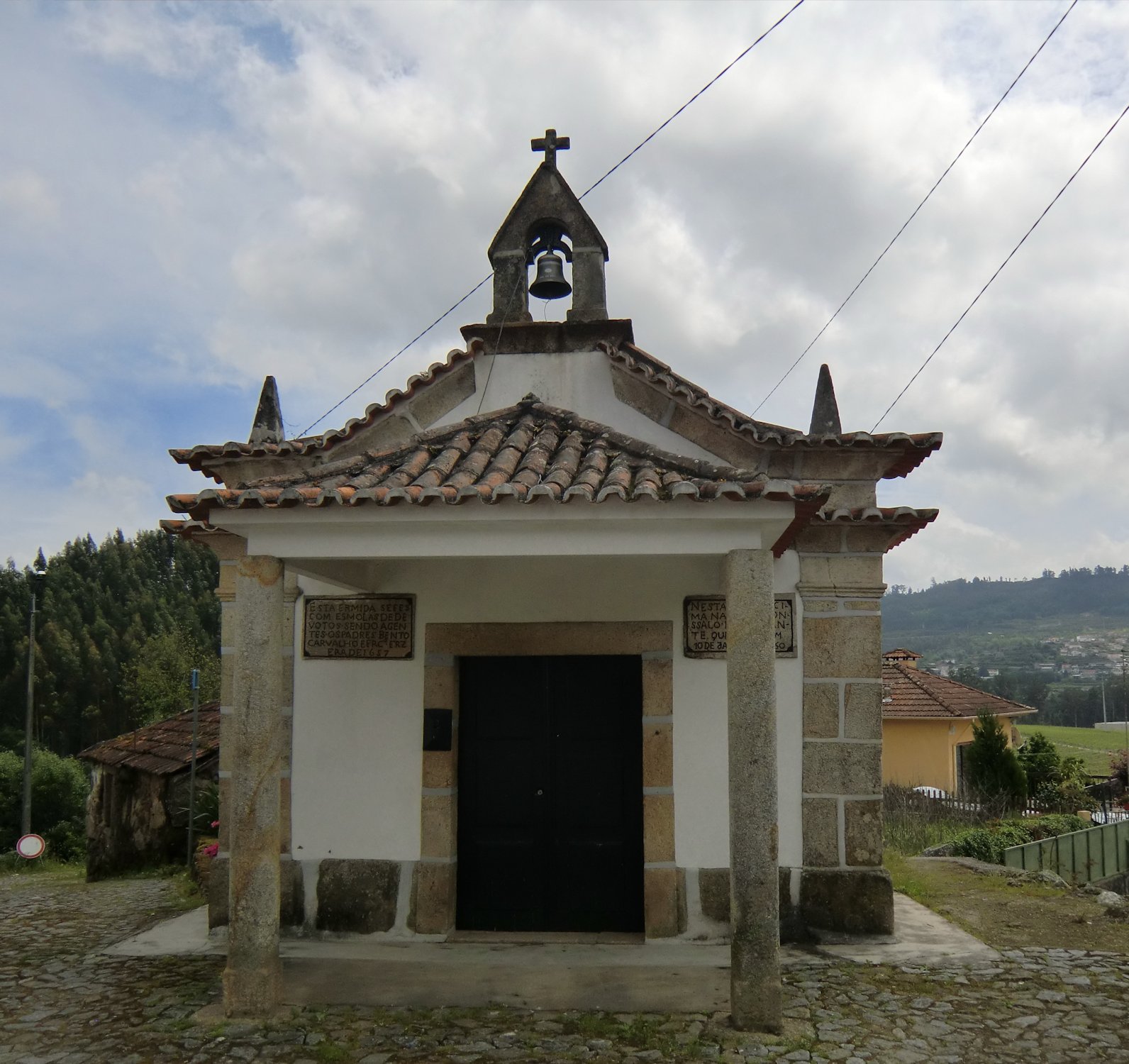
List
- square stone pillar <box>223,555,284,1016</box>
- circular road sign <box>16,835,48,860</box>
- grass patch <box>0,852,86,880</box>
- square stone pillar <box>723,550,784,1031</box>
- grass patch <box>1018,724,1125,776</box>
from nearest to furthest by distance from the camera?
Answer: square stone pillar <box>723,550,784,1031</box>, square stone pillar <box>223,555,284,1016</box>, circular road sign <box>16,835,48,860</box>, grass patch <box>0,852,86,880</box>, grass patch <box>1018,724,1125,776</box>

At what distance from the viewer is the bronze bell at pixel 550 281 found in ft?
25.8

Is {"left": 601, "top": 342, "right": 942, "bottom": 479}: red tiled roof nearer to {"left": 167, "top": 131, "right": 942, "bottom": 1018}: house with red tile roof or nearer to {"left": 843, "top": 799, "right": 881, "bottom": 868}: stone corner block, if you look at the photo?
{"left": 167, "top": 131, "right": 942, "bottom": 1018}: house with red tile roof

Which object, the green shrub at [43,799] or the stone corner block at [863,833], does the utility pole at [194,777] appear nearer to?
the stone corner block at [863,833]

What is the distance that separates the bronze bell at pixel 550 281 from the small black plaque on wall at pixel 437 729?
3484 millimetres

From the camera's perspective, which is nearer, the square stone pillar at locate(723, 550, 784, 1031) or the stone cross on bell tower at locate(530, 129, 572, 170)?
the square stone pillar at locate(723, 550, 784, 1031)

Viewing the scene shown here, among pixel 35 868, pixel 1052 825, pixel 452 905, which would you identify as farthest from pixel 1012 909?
pixel 35 868

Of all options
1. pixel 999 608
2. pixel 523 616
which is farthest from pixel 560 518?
pixel 999 608

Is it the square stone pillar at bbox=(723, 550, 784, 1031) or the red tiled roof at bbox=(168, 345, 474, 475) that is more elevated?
the red tiled roof at bbox=(168, 345, 474, 475)

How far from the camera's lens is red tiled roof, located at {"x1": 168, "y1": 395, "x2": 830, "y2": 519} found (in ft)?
15.9

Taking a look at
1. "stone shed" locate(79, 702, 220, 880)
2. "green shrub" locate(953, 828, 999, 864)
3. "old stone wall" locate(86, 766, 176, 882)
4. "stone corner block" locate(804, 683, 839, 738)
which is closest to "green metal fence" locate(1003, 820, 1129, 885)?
"green shrub" locate(953, 828, 999, 864)

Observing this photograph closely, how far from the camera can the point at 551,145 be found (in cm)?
813

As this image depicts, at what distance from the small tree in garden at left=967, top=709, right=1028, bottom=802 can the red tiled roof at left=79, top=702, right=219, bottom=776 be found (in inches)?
503

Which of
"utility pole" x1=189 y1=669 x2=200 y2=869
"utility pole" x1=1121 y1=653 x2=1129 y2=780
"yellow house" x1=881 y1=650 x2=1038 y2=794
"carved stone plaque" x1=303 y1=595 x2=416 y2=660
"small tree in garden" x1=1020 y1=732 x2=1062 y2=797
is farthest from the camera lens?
"utility pole" x1=1121 y1=653 x2=1129 y2=780

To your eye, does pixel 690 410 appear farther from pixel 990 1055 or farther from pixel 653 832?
pixel 990 1055
